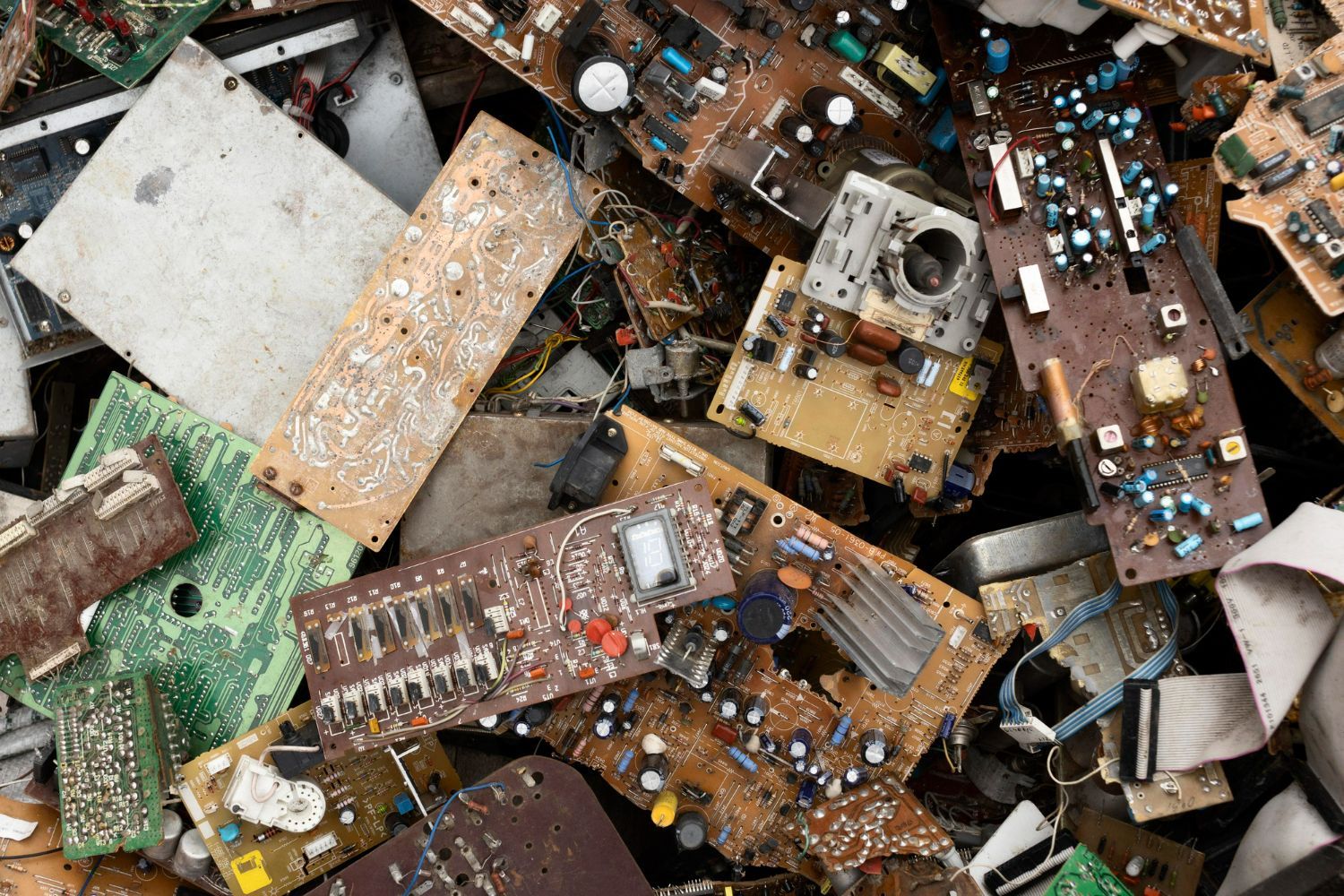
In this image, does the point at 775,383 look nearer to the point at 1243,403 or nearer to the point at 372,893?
the point at 1243,403

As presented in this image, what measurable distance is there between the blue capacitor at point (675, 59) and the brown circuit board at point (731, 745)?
286 cm

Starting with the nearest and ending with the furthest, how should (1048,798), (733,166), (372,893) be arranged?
(372,893) → (733,166) → (1048,798)

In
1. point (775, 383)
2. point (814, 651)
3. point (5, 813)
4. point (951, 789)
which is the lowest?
point (5, 813)

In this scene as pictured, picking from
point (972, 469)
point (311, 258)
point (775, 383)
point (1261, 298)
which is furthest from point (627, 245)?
point (1261, 298)

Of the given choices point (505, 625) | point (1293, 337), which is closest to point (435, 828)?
point (505, 625)

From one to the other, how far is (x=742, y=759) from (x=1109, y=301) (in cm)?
304

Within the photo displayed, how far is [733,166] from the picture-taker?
5633 millimetres

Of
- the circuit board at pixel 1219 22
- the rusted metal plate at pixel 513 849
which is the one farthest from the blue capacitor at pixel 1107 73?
the rusted metal plate at pixel 513 849

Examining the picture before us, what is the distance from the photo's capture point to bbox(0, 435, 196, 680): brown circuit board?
579 centimetres

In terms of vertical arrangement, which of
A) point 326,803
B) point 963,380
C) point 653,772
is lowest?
point 326,803

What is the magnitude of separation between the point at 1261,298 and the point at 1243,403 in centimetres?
97

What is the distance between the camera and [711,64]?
5.62 meters

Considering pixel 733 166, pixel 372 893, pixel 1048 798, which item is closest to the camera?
pixel 372 893

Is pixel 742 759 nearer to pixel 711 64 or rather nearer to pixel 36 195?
pixel 711 64
